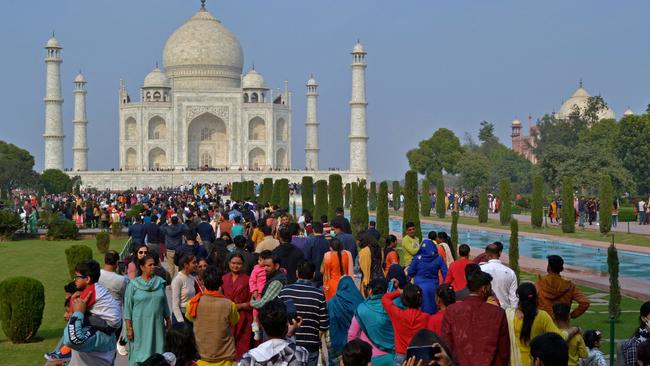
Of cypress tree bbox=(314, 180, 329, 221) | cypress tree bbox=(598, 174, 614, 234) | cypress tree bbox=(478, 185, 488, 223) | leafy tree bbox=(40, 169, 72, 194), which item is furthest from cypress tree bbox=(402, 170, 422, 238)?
leafy tree bbox=(40, 169, 72, 194)

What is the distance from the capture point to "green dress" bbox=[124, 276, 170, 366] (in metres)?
5.91

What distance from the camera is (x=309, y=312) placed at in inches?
226

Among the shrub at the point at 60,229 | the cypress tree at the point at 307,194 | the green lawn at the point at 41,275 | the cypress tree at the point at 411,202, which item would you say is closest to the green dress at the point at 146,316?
the green lawn at the point at 41,275

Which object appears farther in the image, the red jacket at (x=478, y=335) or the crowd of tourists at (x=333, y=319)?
the red jacket at (x=478, y=335)

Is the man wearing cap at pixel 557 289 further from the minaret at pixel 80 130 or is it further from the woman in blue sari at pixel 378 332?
the minaret at pixel 80 130

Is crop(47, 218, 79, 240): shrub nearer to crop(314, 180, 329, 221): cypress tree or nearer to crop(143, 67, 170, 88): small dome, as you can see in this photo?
crop(314, 180, 329, 221): cypress tree

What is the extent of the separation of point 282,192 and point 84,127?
1013 inches

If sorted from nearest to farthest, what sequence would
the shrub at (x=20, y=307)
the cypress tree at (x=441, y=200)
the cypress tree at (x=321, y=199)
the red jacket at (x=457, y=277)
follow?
1. the red jacket at (x=457, y=277)
2. the shrub at (x=20, y=307)
3. the cypress tree at (x=321, y=199)
4. the cypress tree at (x=441, y=200)

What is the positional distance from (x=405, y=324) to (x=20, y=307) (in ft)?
14.7

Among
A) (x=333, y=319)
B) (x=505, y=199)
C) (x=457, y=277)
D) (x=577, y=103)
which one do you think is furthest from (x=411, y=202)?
(x=577, y=103)

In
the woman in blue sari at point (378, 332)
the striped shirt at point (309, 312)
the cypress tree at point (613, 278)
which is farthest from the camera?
the cypress tree at point (613, 278)

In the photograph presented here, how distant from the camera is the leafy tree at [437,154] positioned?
47594 mm

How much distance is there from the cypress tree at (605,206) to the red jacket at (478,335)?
16.4 m

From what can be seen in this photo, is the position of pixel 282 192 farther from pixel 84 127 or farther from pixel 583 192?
pixel 84 127
